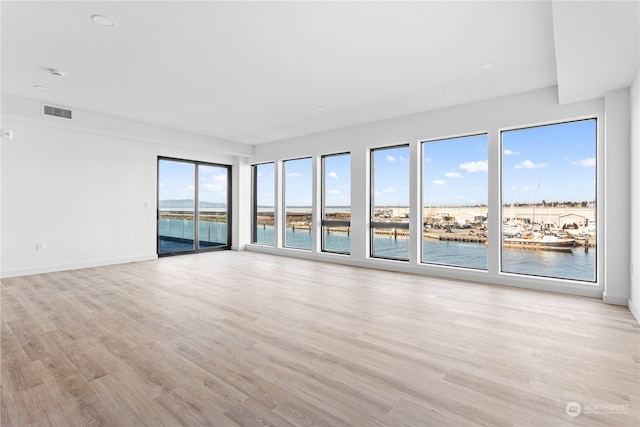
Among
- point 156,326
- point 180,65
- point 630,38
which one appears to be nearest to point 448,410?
point 156,326

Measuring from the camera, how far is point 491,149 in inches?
195

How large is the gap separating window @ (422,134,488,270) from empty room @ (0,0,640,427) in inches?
1.5

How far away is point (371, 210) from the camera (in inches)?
257

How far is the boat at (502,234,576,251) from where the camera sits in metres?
4.66

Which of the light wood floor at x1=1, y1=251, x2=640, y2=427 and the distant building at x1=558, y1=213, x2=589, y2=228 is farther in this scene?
the distant building at x1=558, y1=213, x2=589, y2=228

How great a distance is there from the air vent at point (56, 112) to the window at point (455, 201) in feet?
20.0

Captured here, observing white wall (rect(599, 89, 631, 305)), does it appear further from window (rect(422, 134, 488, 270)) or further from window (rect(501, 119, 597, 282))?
window (rect(422, 134, 488, 270))

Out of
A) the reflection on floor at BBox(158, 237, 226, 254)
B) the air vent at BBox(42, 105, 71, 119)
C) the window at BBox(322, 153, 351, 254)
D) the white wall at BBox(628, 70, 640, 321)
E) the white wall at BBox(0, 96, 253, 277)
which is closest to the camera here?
the white wall at BBox(628, 70, 640, 321)

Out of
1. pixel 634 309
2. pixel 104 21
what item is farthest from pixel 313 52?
pixel 634 309

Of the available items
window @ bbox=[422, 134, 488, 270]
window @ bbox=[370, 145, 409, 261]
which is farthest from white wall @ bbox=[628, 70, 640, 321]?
window @ bbox=[370, 145, 409, 261]

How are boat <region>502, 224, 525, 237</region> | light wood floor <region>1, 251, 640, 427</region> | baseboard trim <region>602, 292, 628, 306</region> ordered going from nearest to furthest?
light wood floor <region>1, 251, 640, 427</region> → baseboard trim <region>602, 292, 628, 306</region> → boat <region>502, 224, 525, 237</region>

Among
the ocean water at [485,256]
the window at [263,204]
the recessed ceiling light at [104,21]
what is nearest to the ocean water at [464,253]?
the ocean water at [485,256]

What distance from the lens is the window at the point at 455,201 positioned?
535 cm

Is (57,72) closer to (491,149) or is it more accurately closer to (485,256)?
(491,149)
